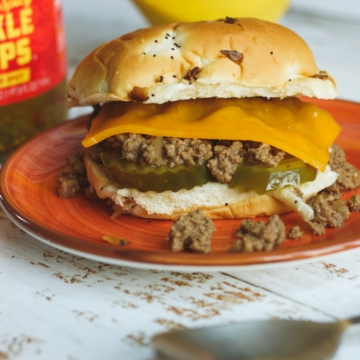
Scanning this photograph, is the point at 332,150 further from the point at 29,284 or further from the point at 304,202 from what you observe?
the point at 29,284

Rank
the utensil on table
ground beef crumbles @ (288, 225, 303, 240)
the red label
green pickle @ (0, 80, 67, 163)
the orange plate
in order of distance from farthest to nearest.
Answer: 1. green pickle @ (0, 80, 67, 163)
2. the red label
3. ground beef crumbles @ (288, 225, 303, 240)
4. the orange plate
5. the utensil on table

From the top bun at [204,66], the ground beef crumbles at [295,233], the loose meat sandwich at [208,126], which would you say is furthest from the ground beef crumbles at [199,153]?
the ground beef crumbles at [295,233]

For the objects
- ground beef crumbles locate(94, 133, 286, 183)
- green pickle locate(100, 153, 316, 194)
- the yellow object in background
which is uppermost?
the yellow object in background

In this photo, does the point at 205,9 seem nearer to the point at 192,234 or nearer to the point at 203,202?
the point at 203,202

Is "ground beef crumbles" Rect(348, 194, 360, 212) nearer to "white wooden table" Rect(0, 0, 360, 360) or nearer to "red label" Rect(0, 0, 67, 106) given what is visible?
"white wooden table" Rect(0, 0, 360, 360)

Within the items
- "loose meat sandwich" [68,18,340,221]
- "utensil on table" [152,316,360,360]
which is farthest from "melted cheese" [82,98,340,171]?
"utensil on table" [152,316,360,360]

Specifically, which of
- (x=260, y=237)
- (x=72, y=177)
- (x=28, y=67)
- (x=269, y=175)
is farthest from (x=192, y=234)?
(x=28, y=67)

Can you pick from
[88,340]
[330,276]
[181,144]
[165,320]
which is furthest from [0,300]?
[330,276]
